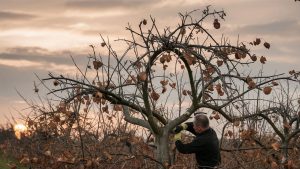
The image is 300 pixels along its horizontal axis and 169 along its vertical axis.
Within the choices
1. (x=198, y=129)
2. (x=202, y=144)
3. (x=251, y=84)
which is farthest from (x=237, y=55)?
(x=202, y=144)

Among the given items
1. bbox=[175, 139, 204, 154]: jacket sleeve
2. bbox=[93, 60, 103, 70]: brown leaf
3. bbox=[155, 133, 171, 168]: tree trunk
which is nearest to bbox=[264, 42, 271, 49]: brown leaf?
bbox=[175, 139, 204, 154]: jacket sleeve

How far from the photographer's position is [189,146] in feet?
27.0

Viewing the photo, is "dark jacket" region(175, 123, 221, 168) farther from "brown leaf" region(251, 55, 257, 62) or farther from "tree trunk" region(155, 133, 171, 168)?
"brown leaf" region(251, 55, 257, 62)

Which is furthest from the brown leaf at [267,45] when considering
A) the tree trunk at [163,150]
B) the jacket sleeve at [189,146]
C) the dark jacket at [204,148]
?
the tree trunk at [163,150]

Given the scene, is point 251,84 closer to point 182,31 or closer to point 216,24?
point 216,24

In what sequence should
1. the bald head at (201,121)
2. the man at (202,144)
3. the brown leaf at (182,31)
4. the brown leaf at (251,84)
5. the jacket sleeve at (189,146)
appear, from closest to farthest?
the brown leaf at (251,84) → the brown leaf at (182,31) → the jacket sleeve at (189,146) → the man at (202,144) → the bald head at (201,121)

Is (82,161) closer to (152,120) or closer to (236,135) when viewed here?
(152,120)

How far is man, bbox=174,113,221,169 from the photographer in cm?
829

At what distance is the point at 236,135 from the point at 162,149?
5695 mm

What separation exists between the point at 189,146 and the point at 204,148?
34cm

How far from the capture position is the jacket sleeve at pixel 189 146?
8.17m

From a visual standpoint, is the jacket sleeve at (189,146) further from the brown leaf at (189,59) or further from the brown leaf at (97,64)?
the brown leaf at (97,64)

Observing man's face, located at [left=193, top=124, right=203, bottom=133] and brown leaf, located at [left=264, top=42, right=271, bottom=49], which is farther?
man's face, located at [left=193, top=124, right=203, bottom=133]

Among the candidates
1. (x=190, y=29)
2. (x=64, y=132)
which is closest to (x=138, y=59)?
(x=190, y=29)
